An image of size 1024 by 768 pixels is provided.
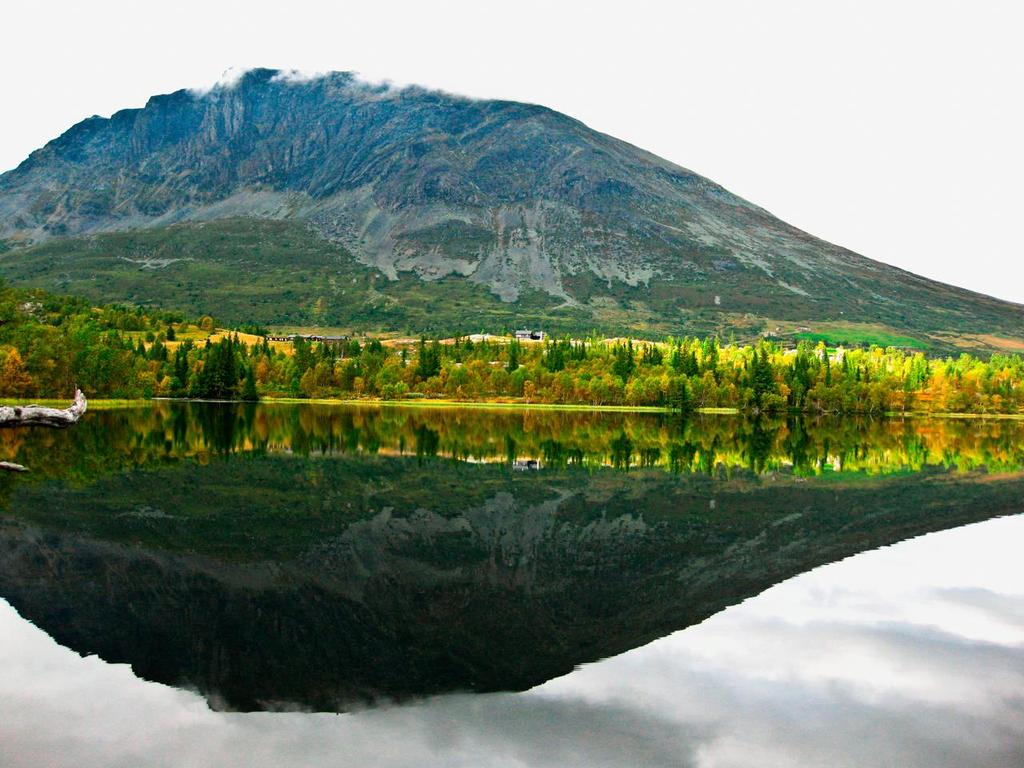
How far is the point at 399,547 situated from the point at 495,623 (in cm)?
842

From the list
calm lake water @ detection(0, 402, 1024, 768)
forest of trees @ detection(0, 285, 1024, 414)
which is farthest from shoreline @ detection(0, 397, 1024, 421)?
calm lake water @ detection(0, 402, 1024, 768)

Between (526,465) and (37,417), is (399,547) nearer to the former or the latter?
(526,465)

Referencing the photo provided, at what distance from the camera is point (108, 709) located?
1328cm

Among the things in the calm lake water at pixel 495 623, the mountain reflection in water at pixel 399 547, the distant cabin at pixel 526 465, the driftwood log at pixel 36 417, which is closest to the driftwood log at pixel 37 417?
the driftwood log at pixel 36 417

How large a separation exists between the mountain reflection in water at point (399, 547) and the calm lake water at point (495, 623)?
4.6 inches

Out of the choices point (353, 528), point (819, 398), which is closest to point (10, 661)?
point (353, 528)

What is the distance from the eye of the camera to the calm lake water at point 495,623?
41.6 ft

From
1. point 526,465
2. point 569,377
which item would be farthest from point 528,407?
point 526,465

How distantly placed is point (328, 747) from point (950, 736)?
9.52 metres

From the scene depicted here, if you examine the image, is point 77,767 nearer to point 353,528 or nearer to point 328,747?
point 328,747

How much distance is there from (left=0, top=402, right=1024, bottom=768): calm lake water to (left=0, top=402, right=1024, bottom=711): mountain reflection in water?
116 mm

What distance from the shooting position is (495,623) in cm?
1830

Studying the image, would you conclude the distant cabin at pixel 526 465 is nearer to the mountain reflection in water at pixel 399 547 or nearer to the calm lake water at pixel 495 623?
the mountain reflection in water at pixel 399 547

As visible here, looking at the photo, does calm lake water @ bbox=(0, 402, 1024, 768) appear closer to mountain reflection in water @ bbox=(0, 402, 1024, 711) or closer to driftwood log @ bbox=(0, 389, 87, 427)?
mountain reflection in water @ bbox=(0, 402, 1024, 711)
